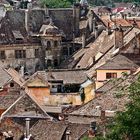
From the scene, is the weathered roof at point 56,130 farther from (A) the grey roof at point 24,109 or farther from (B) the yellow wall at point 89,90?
(B) the yellow wall at point 89,90

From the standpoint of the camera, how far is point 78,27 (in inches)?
4190

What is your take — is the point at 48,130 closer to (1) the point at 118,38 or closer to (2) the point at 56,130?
(2) the point at 56,130

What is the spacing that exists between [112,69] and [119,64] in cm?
116

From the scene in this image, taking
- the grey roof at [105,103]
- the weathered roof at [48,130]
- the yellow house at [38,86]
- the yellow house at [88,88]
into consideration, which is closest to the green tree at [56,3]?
the yellow house at [38,86]

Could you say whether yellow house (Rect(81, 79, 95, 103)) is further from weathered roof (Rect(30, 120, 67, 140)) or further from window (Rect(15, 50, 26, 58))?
window (Rect(15, 50, 26, 58))

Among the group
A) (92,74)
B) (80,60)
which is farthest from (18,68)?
(92,74)

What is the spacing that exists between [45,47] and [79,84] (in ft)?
98.2

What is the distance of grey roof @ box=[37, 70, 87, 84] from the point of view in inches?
2928

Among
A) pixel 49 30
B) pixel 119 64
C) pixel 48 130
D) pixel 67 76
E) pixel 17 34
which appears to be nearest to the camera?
pixel 48 130

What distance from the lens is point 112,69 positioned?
230 feet

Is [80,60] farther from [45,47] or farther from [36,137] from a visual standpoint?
[36,137]

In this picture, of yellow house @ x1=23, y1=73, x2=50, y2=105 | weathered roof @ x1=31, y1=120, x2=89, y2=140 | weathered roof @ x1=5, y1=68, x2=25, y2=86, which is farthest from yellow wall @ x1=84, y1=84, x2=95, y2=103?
weathered roof @ x1=31, y1=120, x2=89, y2=140

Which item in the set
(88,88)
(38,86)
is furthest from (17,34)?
(88,88)

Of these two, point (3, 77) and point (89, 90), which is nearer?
point (89, 90)
